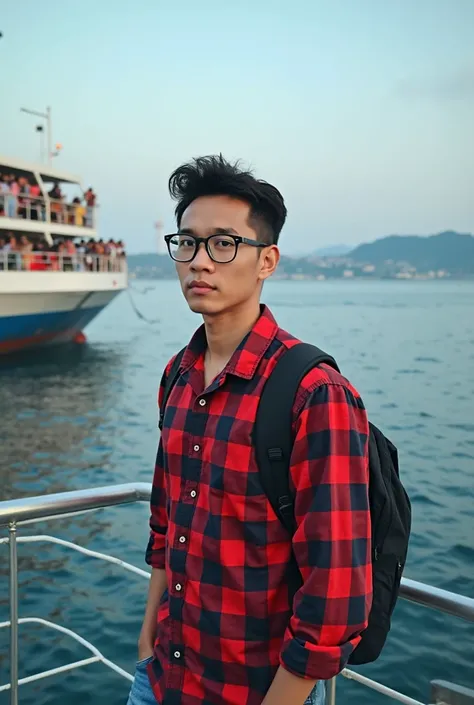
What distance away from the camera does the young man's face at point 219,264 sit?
60.0 inches

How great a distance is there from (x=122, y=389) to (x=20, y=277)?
473cm

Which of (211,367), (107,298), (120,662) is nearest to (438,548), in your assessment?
(120,662)

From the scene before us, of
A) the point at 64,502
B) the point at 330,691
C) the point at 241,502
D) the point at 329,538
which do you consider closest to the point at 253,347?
the point at 241,502

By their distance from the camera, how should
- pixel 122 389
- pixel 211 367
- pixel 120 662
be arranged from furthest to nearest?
1. pixel 122 389
2. pixel 120 662
3. pixel 211 367

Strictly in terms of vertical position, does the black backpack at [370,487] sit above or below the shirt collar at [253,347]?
below

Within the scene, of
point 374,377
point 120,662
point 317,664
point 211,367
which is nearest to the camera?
point 317,664

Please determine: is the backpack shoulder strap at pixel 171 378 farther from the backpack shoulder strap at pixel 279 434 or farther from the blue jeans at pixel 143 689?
the blue jeans at pixel 143 689

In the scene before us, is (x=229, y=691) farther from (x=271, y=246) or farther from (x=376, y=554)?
(x=271, y=246)

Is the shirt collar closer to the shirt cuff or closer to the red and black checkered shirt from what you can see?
the red and black checkered shirt

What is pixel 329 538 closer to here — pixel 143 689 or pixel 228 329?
pixel 228 329

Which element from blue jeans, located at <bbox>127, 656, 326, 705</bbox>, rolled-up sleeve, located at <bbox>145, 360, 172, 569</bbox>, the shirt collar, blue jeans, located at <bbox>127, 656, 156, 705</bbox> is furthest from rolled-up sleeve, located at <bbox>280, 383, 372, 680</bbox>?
rolled-up sleeve, located at <bbox>145, 360, 172, 569</bbox>

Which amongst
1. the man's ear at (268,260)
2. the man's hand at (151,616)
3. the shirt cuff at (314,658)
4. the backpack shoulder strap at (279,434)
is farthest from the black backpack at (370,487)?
the man's hand at (151,616)

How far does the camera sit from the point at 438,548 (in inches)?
360

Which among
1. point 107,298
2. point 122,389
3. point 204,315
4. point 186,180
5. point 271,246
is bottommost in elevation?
point 122,389
